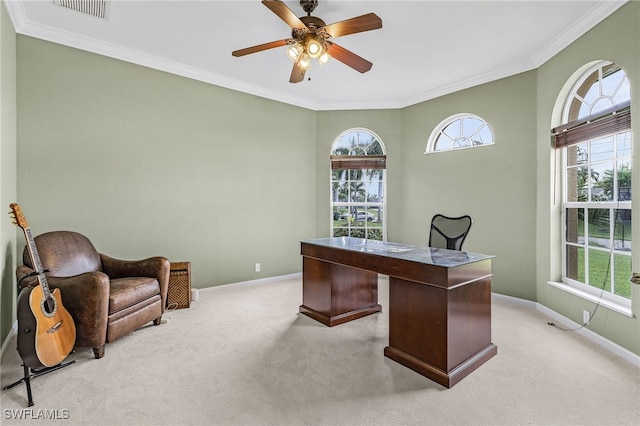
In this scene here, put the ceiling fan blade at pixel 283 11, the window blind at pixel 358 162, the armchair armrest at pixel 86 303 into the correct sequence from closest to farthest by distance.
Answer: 1. the ceiling fan blade at pixel 283 11
2. the armchair armrest at pixel 86 303
3. the window blind at pixel 358 162

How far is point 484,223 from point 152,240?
402 centimetres

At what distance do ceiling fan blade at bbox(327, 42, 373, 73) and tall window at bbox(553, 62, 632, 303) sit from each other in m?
2.08

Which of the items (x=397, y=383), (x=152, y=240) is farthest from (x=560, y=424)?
(x=152, y=240)

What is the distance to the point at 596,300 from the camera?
2688 millimetres

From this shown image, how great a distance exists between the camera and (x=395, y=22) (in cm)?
279

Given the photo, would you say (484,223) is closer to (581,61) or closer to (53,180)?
(581,61)

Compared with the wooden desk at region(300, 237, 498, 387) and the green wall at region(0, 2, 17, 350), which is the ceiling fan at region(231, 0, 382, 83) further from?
the green wall at region(0, 2, 17, 350)

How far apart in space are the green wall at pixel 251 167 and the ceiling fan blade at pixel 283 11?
86.0 inches

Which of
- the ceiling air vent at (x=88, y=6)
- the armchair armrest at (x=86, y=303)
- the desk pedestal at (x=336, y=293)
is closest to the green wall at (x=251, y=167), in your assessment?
the ceiling air vent at (x=88, y=6)

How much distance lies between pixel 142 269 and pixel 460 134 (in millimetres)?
4154

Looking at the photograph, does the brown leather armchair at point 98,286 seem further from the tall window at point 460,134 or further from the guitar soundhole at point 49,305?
the tall window at point 460,134

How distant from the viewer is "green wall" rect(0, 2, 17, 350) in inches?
93.4

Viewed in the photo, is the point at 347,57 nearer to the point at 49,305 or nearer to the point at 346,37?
the point at 346,37

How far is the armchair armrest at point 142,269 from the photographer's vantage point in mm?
2932
